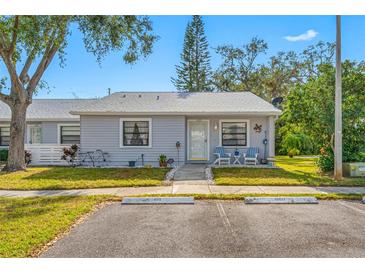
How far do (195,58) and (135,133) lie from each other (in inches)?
858

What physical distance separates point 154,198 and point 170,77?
2903 cm

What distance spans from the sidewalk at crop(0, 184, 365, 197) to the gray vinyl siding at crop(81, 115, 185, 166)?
5079mm

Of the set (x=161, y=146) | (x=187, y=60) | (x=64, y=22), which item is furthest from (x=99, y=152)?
(x=187, y=60)

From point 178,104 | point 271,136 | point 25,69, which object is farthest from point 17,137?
point 271,136

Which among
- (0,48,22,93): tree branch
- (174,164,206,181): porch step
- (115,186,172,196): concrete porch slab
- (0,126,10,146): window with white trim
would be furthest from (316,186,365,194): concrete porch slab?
(0,126,10,146): window with white trim

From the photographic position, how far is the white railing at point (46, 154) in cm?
1561

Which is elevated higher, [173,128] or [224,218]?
[173,128]

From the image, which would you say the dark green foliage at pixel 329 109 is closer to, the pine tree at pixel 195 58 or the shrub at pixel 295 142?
the shrub at pixel 295 142

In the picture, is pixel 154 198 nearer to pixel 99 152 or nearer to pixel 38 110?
pixel 99 152

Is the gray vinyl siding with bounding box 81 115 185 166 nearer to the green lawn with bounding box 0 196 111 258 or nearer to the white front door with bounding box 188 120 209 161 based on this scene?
the white front door with bounding box 188 120 209 161

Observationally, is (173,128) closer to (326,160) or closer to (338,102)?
(326,160)

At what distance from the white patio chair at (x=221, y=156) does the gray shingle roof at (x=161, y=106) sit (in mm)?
1883

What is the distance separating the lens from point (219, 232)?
495cm

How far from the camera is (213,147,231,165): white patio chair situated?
45.9ft
